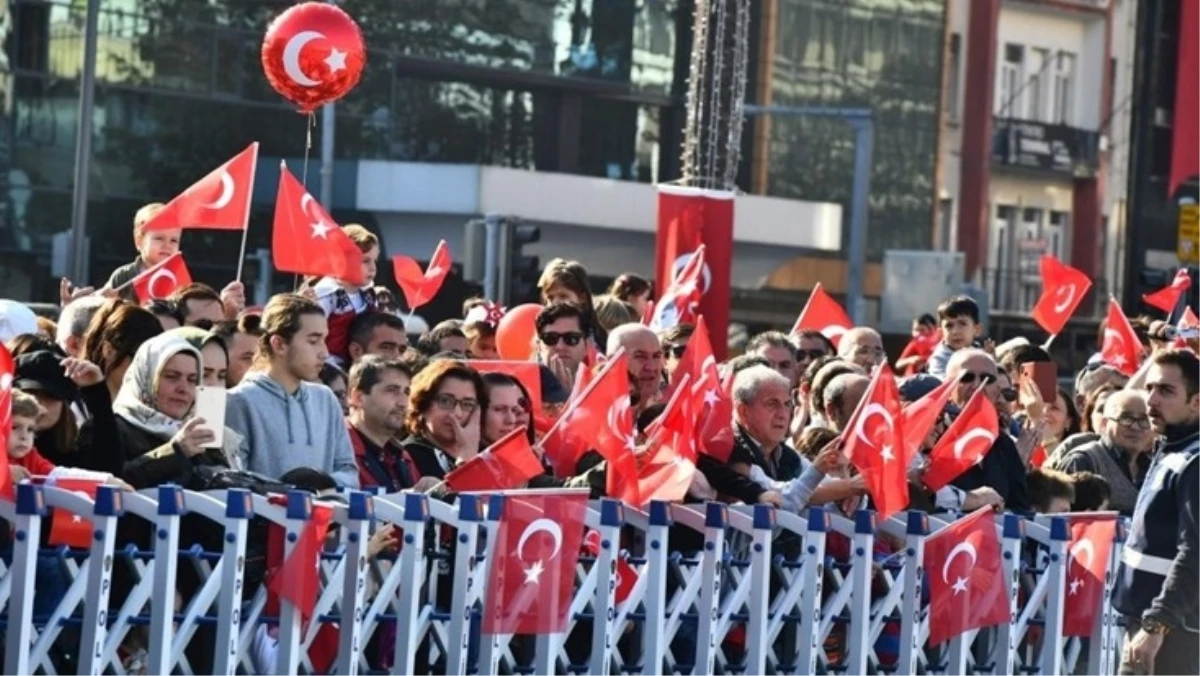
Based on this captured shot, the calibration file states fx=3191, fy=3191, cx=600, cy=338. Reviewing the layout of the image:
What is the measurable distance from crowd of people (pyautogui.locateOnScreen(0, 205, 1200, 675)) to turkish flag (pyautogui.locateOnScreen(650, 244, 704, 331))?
213 centimetres

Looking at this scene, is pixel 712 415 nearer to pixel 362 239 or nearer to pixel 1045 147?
pixel 362 239

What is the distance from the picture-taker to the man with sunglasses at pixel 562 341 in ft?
47.9

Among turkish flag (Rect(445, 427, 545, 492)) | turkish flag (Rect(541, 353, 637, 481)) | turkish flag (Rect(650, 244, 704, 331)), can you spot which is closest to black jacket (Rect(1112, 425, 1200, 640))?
turkish flag (Rect(541, 353, 637, 481))

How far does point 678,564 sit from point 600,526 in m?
0.52

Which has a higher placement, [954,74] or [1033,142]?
[954,74]

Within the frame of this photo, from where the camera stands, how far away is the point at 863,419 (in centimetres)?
1290

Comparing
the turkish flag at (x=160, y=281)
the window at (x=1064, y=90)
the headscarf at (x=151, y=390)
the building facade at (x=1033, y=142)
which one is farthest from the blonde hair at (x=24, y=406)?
the window at (x=1064, y=90)

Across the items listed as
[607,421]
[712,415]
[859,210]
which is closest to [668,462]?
[607,421]

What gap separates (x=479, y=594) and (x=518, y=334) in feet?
15.8

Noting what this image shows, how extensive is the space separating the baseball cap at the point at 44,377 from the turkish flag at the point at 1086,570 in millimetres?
4895

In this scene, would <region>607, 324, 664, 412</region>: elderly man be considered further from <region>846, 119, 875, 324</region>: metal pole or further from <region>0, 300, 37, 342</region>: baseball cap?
<region>846, 119, 875, 324</region>: metal pole

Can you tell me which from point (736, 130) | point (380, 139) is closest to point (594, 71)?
point (380, 139)

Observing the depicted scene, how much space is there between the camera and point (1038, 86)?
63875mm

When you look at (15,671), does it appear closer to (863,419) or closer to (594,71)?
(863,419)
